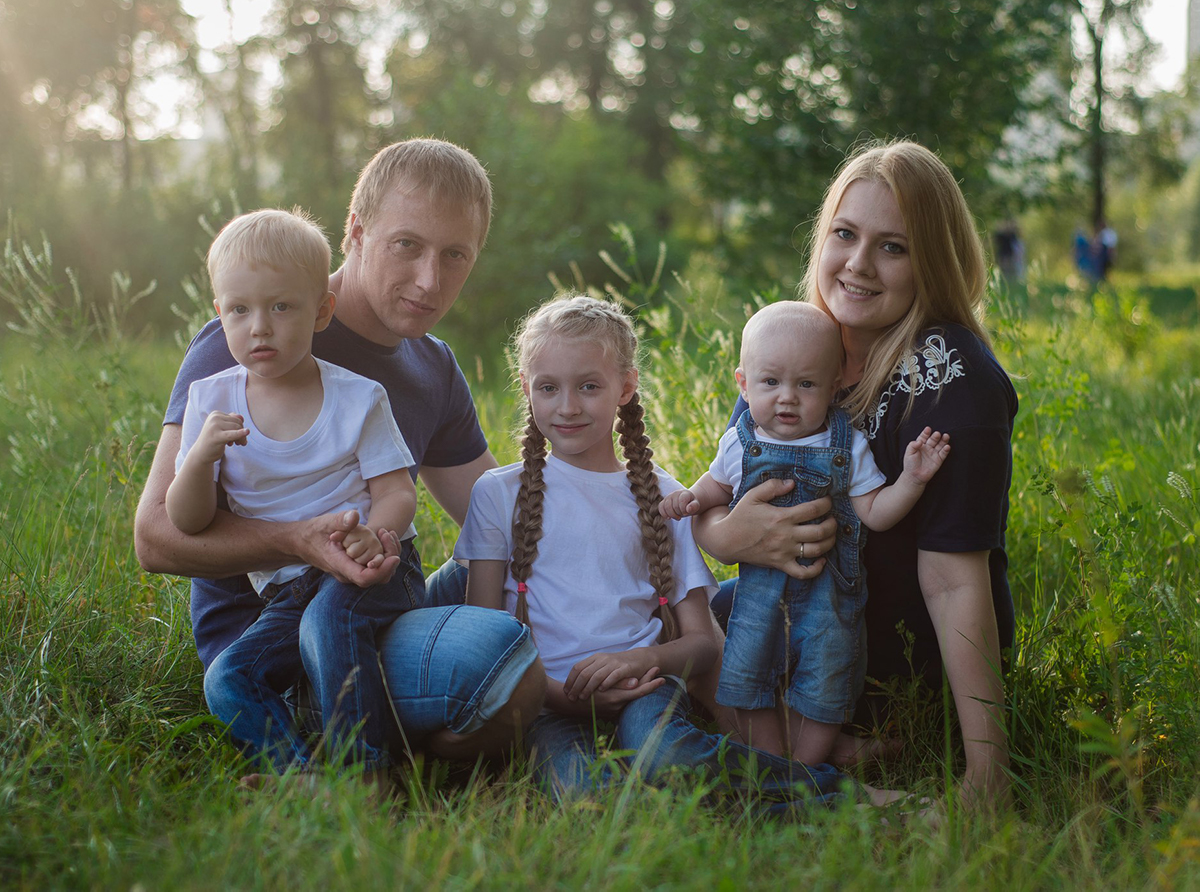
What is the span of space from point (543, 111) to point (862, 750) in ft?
78.2

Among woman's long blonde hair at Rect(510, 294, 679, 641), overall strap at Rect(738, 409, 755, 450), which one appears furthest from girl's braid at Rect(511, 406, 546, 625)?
overall strap at Rect(738, 409, 755, 450)

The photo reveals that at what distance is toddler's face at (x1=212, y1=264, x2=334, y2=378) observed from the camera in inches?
92.4

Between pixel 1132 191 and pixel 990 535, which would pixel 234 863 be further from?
pixel 1132 191

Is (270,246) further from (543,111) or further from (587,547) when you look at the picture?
(543,111)

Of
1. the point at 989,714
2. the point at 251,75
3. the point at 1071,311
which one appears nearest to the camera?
the point at 989,714

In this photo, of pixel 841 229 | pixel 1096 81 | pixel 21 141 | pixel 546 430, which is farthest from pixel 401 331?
pixel 1096 81

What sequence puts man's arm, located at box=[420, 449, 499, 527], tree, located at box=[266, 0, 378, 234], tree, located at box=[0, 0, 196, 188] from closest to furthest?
1. man's arm, located at box=[420, 449, 499, 527]
2. tree, located at box=[0, 0, 196, 188]
3. tree, located at box=[266, 0, 378, 234]

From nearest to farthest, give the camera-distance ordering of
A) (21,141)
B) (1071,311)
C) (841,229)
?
1. (841,229)
2. (1071,311)
3. (21,141)

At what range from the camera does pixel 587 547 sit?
273cm

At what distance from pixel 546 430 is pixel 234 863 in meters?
1.40

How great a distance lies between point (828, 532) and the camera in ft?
8.43

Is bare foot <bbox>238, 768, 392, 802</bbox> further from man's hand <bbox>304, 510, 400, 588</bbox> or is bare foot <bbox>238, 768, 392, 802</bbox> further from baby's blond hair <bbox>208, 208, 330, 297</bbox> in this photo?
baby's blond hair <bbox>208, 208, 330, 297</bbox>

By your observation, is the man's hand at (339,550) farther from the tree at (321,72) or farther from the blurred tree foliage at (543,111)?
the tree at (321,72)

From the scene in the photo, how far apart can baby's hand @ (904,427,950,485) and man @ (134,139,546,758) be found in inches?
43.5
